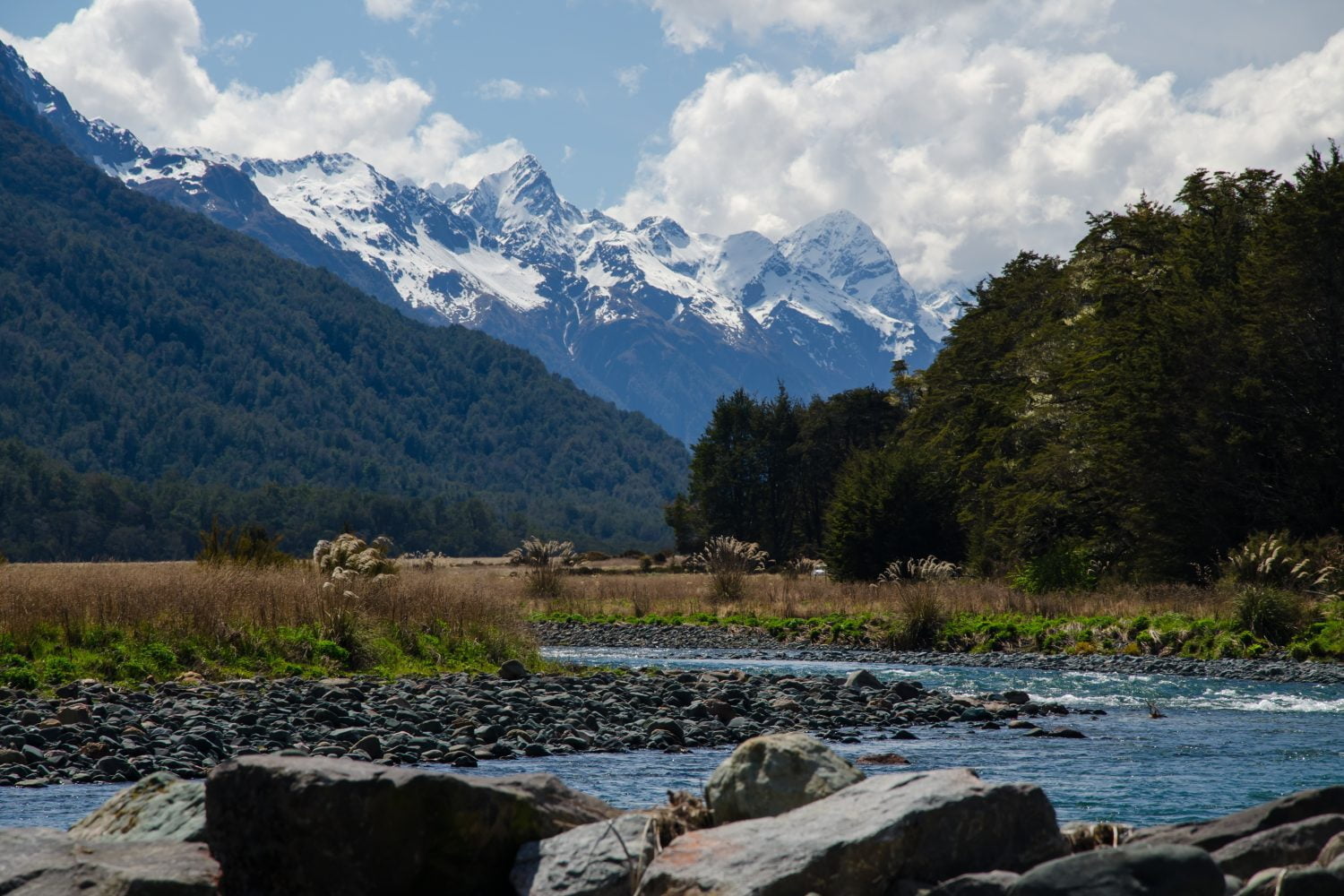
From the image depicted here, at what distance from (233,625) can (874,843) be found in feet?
51.3

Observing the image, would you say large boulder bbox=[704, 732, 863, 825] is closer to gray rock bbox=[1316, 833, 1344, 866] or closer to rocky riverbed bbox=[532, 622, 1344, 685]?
gray rock bbox=[1316, 833, 1344, 866]

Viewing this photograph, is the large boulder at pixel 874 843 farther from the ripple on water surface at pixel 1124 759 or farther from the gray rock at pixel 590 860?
the ripple on water surface at pixel 1124 759

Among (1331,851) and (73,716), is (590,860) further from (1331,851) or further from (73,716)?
(73,716)

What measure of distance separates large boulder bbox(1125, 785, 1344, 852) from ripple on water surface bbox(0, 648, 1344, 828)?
3308mm

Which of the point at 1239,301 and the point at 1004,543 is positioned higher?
the point at 1239,301

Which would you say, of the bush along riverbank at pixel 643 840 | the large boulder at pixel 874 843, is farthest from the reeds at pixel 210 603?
the large boulder at pixel 874 843

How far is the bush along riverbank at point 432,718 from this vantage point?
488 inches

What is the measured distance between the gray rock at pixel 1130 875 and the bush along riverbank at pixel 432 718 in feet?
25.1

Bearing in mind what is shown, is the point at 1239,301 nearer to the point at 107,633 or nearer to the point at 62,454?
the point at 107,633

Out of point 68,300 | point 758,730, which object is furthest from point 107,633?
point 68,300

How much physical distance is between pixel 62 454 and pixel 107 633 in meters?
148

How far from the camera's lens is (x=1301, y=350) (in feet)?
104

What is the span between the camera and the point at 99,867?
638 cm

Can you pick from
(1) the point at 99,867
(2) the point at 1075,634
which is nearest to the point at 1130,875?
(1) the point at 99,867
